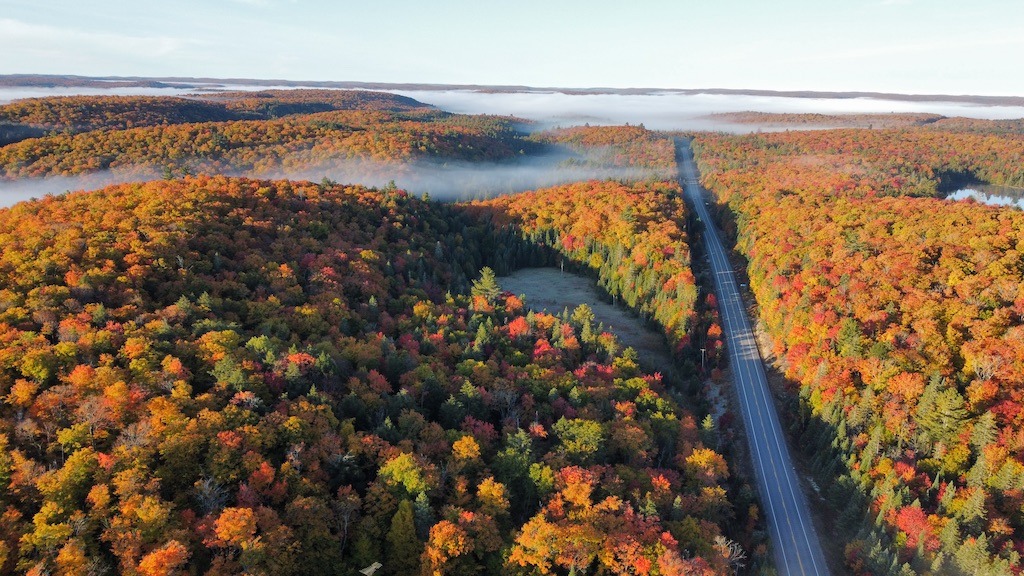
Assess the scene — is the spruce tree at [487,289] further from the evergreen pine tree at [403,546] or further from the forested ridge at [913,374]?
the evergreen pine tree at [403,546]

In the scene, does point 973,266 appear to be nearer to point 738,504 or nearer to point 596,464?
point 738,504

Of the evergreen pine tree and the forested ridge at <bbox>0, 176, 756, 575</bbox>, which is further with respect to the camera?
the evergreen pine tree

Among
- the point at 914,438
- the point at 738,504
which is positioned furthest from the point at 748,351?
the point at 738,504

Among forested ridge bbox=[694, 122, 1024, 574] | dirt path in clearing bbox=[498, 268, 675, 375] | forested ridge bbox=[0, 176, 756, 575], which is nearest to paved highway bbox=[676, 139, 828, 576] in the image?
forested ridge bbox=[694, 122, 1024, 574]

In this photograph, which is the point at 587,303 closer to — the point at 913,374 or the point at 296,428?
the point at 913,374

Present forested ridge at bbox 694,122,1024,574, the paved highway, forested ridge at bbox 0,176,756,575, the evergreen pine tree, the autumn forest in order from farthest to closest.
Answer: the paved highway, forested ridge at bbox 694,122,1024,574, the evergreen pine tree, the autumn forest, forested ridge at bbox 0,176,756,575

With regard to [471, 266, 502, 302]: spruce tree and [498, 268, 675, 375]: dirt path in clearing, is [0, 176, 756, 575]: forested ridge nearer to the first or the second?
[471, 266, 502, 302]: spruce tree

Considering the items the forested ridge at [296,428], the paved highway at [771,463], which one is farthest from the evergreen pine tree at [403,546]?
the paved highway at [771,463]
